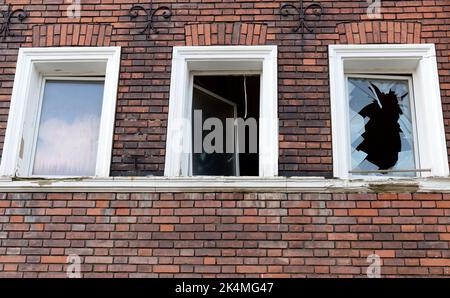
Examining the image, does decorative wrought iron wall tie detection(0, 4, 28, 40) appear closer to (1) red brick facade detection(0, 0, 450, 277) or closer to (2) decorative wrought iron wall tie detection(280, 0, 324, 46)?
(1) red brick facade detection(0, 0, 450, 277)

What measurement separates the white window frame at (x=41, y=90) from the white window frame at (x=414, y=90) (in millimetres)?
2235

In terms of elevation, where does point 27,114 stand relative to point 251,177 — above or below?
above

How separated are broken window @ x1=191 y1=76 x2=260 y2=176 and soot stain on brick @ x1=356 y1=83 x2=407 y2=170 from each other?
1.12 metres

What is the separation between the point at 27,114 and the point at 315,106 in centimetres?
295

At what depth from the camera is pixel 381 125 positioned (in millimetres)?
6133

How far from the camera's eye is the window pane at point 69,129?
6.09m

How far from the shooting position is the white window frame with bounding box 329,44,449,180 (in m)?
5.69

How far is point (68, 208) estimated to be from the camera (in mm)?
5559

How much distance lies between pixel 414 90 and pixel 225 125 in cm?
202

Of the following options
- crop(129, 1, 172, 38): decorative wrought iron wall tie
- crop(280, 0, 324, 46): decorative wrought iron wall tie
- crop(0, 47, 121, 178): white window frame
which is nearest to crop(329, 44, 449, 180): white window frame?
crop(280, 0, 324, 46): decorative wrought iron wall tie

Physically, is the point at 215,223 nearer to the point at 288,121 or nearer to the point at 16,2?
the point at 288,121

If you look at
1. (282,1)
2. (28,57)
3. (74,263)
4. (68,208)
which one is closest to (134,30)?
(28,57)

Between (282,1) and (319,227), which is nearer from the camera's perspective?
(319,227)

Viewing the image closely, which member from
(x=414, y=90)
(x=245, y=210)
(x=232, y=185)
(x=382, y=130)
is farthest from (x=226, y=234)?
(x=414, y=90)
